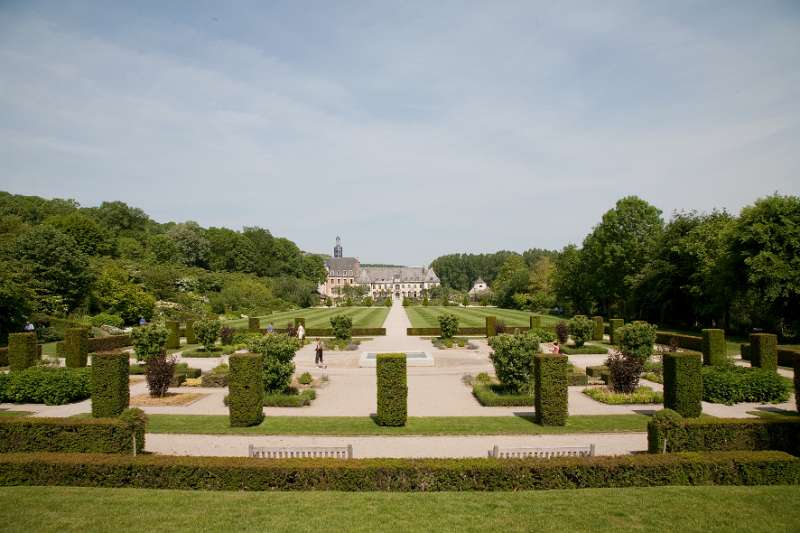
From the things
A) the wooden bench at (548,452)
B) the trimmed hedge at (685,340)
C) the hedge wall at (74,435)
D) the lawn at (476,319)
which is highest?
the hedge wall at (74,435)

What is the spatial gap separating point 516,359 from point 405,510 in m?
10.2

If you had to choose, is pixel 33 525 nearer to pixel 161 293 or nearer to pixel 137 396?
pixel 137 396

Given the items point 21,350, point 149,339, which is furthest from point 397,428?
point 21,350

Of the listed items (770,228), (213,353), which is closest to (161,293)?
(213,353)

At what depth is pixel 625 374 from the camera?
56.6 ft

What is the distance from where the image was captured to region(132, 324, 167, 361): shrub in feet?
72.1

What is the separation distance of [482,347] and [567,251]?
3646 centimetres

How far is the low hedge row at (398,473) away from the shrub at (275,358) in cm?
756

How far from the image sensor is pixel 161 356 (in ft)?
60.0

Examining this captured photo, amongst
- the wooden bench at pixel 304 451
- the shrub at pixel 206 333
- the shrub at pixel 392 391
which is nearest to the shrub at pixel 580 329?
the shrub at pixel 392 391

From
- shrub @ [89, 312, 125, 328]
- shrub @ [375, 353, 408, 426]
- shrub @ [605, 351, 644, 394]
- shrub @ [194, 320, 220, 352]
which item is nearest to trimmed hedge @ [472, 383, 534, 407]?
shrub @ [605, 351, 644, 394]

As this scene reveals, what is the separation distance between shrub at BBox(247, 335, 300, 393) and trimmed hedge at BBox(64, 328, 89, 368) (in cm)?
1065

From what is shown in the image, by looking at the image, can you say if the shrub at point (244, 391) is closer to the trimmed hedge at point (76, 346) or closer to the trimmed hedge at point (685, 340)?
the trimmed hedge at point (76, 346)

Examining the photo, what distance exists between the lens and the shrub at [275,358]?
16625 millimetres
